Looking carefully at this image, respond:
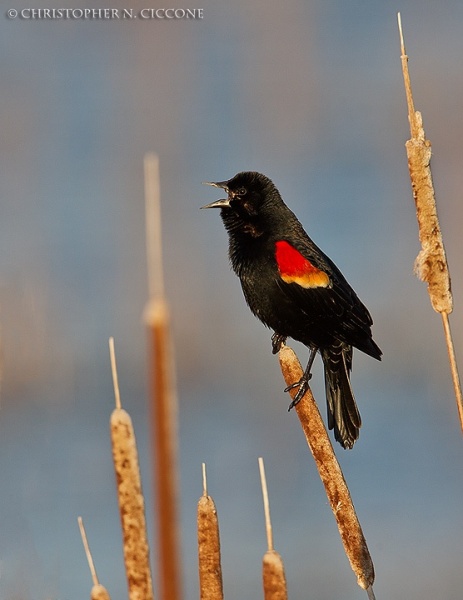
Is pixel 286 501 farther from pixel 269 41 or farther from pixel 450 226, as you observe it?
pixel 269 41

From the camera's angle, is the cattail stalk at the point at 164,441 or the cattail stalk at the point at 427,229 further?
the cattail stalk at the point at 427,229

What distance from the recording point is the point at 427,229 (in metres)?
1.91

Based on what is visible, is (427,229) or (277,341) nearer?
(427,229)

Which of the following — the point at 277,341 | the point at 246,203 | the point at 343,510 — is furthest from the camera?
the point at 277,341

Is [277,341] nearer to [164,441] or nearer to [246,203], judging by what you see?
[246,203]

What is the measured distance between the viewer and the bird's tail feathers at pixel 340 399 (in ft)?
9.74

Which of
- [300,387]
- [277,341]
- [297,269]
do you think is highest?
[297,269]

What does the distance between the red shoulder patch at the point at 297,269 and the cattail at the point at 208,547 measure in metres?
1.45

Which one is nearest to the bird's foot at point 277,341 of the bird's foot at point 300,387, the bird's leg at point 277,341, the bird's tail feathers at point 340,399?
the bird's leg at point 277,341

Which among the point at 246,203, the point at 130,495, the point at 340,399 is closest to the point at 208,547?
the point at 130,495

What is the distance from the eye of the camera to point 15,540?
2592 mm

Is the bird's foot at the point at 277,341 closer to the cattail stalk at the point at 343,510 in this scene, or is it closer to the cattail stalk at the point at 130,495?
the cattail stalk at the point at 343,510

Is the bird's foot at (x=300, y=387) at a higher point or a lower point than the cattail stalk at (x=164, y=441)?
higher

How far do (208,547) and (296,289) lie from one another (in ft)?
4.85
